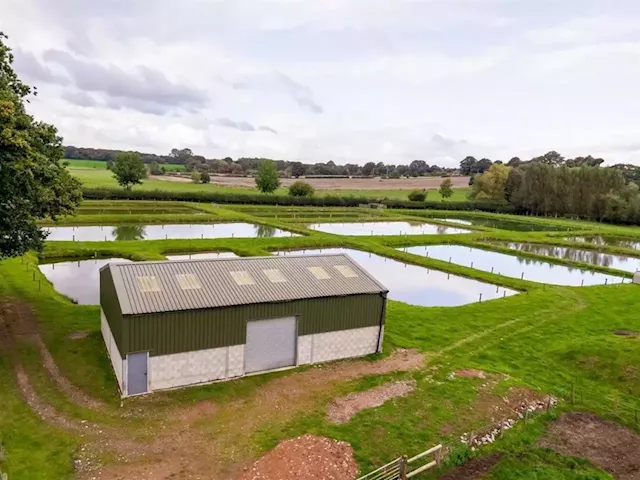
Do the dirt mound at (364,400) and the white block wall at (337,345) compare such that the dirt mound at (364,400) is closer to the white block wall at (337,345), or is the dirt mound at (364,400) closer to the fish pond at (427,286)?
the white block wall at (337,345)

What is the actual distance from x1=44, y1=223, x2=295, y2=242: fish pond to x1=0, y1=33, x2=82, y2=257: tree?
80.1 ft

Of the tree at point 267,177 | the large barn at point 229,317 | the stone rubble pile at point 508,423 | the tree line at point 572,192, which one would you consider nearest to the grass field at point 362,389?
the stone rubble pile at point 508,423

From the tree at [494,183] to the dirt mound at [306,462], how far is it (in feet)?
388

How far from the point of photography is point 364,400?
65.0 ft

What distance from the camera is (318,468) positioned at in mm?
15062

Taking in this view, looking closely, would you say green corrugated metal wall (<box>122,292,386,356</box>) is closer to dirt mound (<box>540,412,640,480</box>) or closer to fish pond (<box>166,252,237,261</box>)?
dirt mound (<box>540,412,640,480</box>)

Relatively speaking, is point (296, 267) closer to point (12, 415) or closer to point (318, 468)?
point (318, 468)

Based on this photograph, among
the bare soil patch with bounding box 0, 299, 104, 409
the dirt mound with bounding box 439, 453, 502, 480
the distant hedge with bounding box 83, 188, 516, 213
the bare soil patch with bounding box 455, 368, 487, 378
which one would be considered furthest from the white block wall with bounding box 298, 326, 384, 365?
the distant hedge with bounding box 83, 188, 516, 213

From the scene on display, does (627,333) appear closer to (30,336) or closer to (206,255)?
(30,336)

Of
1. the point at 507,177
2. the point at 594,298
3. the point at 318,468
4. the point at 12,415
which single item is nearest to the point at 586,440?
the point at 318,468

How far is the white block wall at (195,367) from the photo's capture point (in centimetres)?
1960

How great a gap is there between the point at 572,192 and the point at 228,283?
354ft

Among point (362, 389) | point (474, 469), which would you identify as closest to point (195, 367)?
point (362, 389)

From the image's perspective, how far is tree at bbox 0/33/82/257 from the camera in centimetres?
2080
